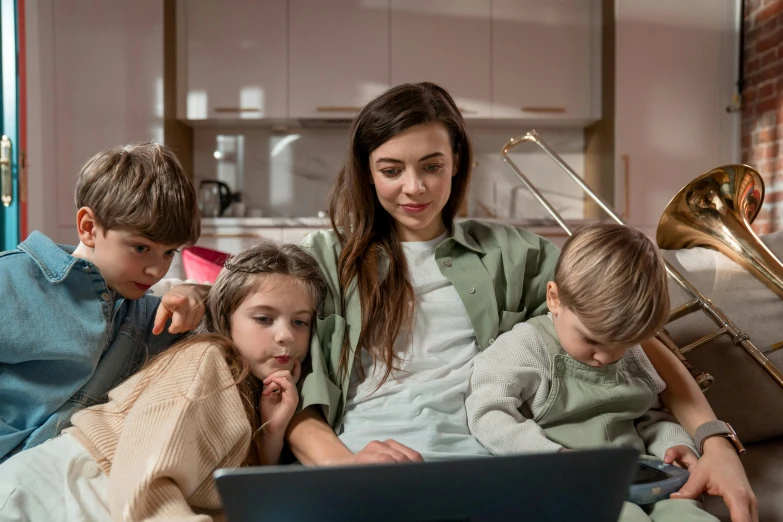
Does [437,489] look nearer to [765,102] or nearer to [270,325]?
[270,325]

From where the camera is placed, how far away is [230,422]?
1129 millimetres

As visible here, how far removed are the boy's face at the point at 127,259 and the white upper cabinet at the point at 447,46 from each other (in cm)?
315

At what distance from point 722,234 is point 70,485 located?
5.10 feet

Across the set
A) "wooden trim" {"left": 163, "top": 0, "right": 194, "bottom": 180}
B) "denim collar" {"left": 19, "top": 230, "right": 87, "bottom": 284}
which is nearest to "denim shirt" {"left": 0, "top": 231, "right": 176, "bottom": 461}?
"denim collar" {"left": 19, "top": 230, "right": 87, "bottom": 284}

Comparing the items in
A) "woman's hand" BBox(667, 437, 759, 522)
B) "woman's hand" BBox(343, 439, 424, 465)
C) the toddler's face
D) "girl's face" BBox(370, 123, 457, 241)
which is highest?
"girl's face" BBox(370, 123, 457, 241)

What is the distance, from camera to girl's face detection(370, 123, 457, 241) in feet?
4.66

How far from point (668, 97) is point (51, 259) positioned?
3.76 metres

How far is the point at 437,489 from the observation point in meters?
0.75

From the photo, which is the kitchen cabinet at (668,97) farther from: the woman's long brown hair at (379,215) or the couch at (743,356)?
the woman's long brown hair at (379,215)

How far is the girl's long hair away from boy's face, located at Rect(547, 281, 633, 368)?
44 centimetres

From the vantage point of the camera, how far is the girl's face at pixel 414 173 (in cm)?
142

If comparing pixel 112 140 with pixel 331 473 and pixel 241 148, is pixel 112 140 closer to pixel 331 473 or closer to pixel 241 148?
pixel 241 148

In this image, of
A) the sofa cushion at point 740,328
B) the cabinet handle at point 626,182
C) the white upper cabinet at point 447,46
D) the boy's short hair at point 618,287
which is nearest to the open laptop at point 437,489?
the boy's short hair at point 618,287

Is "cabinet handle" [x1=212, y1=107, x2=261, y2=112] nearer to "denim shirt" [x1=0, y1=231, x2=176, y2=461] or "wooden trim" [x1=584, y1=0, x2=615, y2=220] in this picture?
"wooden trim" [x1=584, y1=0, x2=615, y2=220]
